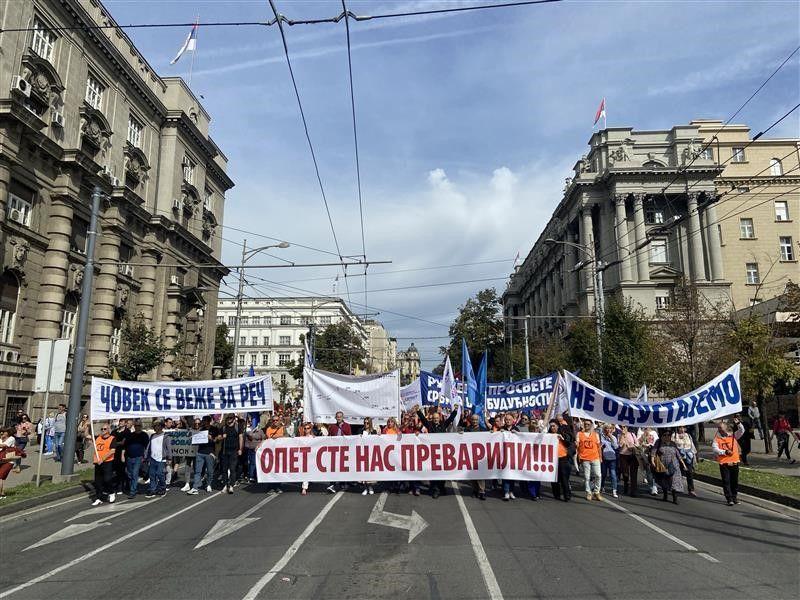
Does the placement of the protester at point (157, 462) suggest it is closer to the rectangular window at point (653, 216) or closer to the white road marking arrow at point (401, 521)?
the white road marking arrow at point (401, 521)

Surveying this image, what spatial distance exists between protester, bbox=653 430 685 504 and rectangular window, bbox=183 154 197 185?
119 ft

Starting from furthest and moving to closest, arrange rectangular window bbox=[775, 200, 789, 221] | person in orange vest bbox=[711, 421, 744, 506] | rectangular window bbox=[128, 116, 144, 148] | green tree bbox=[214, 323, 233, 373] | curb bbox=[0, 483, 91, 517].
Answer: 1. green tree bbox=[214, 323, 233, 373]
2. rectangular window bbox=[775, 200, 789, 221]
3. rectangular window bbox=[128, 116, 144, 148]
4. person in orange vest bbox=[711, 421, 744, 506]
5. curb bbox=[0, 483, 91, 517]

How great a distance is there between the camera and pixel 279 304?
324 ft

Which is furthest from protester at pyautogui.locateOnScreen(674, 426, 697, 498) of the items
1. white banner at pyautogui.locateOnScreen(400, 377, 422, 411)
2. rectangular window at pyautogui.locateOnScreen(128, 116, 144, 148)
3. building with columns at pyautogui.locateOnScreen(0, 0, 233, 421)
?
rectangular window at pyautogui.locateOnScreen(128, 116, 144, 148)

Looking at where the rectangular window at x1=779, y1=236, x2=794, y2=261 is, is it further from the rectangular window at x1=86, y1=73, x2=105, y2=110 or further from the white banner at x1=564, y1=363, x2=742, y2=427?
the rectangular window at x1=86, y1=73, x2=105, y2=110

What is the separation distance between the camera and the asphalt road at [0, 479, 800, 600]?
240 inches

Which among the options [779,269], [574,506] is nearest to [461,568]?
[574,506]

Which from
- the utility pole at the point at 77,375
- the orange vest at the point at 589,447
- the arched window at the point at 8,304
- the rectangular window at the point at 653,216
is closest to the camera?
the orange vest at the point at 589,447

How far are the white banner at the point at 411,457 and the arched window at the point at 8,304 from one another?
17078 millimetres

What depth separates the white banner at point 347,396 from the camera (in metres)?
14.1

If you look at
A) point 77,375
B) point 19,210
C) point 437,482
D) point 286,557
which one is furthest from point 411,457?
point 19,210

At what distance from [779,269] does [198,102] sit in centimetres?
5432

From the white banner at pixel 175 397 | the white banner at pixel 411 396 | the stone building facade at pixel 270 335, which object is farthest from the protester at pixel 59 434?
the stone building facade at pixel 270 335

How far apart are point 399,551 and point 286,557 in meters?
1.46
